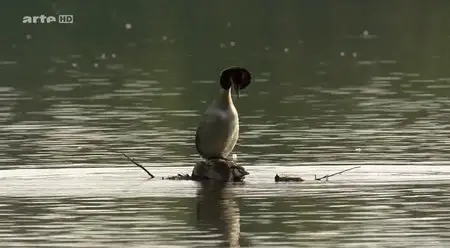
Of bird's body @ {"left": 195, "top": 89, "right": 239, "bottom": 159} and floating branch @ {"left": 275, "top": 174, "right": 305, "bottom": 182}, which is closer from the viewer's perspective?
floating branch @ {"left": 275, "top": 174, "right": 305, "bottom": 182}

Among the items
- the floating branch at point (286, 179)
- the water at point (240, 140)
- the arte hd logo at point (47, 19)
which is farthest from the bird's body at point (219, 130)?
the arte hd logo at point (47, 19)

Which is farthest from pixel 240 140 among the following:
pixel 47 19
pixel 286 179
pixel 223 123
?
pixel 47 19

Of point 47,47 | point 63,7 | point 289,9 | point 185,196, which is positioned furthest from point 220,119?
point 63,7

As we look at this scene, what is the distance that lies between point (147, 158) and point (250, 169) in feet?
6.64

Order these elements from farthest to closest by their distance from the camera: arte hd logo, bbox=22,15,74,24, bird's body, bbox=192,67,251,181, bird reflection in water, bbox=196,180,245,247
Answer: arte hd logo, bbox=22,15,74,24 → bird's body, bbox=192,67,251,181 → bird reflection in water, bbox=196,180,245,247

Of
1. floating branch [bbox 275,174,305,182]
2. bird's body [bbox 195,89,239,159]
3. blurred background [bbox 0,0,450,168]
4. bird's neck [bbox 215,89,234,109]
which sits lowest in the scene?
blurred background [bbox 0,0,450,168]

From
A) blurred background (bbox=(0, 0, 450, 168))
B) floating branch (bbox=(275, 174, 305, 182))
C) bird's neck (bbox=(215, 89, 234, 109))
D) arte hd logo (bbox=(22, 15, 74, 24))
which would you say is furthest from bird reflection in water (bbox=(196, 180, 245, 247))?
arte hd logo (bbox=(22, 15, 74, 24))

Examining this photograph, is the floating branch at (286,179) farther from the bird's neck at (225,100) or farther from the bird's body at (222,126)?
the bird's neck at (225,100)

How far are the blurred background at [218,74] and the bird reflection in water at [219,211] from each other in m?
2.63

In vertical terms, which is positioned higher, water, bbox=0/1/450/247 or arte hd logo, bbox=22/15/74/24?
water, bbox=0/1/450/247

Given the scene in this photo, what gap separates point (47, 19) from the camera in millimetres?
67812

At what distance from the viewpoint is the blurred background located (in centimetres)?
2469

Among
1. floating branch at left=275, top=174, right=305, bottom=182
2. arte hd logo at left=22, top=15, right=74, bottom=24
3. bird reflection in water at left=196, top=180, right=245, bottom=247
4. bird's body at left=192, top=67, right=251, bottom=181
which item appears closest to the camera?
bird reflection in water at left=196, top=180, right=245, bottom=247

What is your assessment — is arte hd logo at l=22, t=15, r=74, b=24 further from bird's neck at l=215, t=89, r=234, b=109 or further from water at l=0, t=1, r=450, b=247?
bird's neck at l=215, t=89, r=234, b=109
